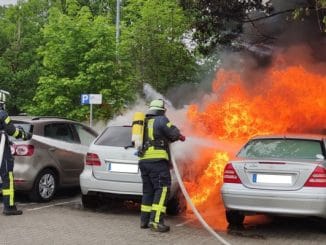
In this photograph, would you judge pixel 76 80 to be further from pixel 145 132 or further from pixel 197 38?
pixel 145 132

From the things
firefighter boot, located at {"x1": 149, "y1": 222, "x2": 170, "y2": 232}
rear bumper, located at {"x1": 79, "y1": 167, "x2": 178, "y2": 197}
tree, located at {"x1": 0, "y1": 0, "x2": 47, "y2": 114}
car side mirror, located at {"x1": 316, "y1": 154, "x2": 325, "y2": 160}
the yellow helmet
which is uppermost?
tree, located at {"x1": 0, "y1": 0, "x2": 47, "y2": 114}

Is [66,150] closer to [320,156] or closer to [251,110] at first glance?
[251,110]

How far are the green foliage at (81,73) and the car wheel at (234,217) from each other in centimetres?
1265

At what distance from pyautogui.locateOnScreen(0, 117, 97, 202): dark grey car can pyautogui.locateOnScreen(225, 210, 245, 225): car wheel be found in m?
3.61

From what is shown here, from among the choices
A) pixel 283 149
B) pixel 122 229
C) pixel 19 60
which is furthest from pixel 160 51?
pixel 122 229

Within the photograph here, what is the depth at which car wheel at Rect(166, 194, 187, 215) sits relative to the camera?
930 cm

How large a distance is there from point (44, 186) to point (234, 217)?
3.75 meters

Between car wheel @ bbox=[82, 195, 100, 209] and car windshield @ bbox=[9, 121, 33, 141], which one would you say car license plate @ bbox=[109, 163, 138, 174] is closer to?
car wheel @ bbox=[82, 195, 100, 209]

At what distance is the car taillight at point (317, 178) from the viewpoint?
7469 mm

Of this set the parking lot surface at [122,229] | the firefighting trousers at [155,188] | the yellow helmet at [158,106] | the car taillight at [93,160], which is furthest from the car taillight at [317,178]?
the car taillight at [93,160]

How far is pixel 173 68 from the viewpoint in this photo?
2211 cm

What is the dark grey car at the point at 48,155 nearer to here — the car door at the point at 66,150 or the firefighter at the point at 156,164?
the car door at the point at 66,150

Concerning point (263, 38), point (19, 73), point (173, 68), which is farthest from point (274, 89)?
point (19, 73)

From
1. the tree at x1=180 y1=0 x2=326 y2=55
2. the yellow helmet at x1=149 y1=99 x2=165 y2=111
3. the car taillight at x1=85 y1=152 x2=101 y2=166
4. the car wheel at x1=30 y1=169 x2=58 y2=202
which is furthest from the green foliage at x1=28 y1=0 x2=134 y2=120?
the yellow helmet at x1=149 y1=99 x2=165 y2=111
